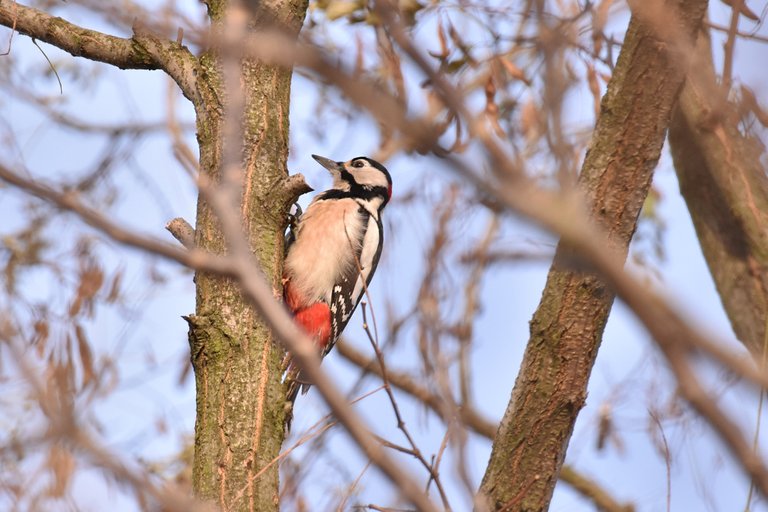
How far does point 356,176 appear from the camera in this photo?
16.8ft

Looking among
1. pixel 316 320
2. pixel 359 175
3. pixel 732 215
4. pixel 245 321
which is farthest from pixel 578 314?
pixel 359 175

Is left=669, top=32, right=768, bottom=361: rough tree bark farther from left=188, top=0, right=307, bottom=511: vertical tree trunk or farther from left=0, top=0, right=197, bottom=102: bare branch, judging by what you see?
left=0, top=0, right=197, bottom=102: bare branch

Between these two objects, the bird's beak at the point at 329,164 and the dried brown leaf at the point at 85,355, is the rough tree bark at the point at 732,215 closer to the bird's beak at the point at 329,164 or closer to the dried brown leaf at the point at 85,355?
the bird's beak at the point at 329,164

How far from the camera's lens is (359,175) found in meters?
5.11

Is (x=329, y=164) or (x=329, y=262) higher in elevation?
(x=329, y=164)

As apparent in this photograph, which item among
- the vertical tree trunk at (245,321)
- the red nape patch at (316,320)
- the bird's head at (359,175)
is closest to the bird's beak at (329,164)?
the bird's head at (359,175)

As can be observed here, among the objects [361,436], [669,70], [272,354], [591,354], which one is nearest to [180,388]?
[272,354]

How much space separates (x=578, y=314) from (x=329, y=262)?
5.57ft

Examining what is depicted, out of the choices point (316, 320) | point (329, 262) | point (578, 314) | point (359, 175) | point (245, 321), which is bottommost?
point (245, 321)

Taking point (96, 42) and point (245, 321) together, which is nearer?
point (245, 321)

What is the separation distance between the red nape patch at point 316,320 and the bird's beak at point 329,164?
1003mm

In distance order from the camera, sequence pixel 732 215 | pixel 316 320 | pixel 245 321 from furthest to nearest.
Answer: pixel 316 320
pixel 732 215
pixel 245 321

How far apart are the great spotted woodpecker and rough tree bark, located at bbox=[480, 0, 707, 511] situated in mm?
1315

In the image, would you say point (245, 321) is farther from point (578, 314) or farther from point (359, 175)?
point (359, 175)
